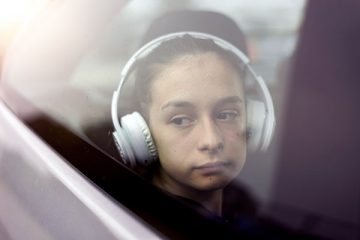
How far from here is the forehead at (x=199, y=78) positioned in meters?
1.57

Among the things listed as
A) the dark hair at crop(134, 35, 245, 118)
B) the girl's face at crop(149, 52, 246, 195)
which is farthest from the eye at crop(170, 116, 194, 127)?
the dark hair at crop(134, 35, 245, 118)

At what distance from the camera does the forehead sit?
1573 millimetres

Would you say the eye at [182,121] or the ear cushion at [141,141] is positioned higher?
the eye at [182,121]

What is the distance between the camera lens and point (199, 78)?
62.4 inches

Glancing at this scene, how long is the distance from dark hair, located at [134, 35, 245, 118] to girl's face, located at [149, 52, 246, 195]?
0.05 feet

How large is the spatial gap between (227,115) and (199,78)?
103 millimetres

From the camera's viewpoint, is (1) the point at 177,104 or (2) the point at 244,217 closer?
(2) the point at 244,217

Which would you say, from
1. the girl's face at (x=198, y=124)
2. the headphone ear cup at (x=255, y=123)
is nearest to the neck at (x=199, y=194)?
the girl's face at (x=198, y=124)

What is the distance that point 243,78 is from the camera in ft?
5.28

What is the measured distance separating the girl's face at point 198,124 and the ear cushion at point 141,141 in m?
0.02

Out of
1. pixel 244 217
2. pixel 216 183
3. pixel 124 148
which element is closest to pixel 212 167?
pixel 216 183

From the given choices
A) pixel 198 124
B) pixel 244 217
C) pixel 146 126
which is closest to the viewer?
pixel 244 217

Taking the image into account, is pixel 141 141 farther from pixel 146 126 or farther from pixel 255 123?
pixel 255 123

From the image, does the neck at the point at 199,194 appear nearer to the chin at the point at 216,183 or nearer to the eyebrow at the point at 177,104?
the chin at the point at 216,183
